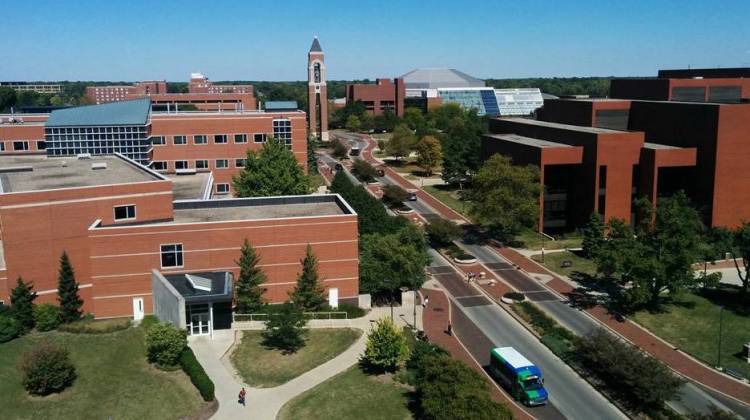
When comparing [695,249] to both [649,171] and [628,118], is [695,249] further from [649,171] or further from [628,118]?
[628,118]

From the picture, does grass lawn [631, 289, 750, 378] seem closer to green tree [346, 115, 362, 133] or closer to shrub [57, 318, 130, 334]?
shrub [57, 318, 130, 334]

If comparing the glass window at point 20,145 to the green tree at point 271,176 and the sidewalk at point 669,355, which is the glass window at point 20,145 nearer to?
the green tree at point 271,176

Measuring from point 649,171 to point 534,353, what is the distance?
38.0m

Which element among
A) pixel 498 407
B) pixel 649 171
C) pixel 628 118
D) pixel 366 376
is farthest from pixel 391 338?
pixel 628 118

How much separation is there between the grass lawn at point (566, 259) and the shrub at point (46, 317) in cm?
4612

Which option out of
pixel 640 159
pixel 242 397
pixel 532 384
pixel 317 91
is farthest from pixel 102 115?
pixel 317 91

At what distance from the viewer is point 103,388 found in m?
41.7

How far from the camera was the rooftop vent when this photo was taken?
1948 inches

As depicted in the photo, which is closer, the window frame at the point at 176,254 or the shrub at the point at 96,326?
the shrub at the point at 96,326

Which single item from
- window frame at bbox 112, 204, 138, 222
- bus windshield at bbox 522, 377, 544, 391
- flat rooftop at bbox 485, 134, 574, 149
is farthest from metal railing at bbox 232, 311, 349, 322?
flat rooftop at bbox 485, 134, 574, 149

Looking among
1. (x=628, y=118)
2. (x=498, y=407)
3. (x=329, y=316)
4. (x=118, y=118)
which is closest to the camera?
(x=498, y=407)

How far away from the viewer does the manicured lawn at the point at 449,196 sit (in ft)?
327

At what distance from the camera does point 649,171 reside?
77938 millimetres

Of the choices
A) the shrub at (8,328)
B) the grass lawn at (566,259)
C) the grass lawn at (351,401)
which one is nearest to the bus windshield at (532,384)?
the grass lawn at (351,401)
